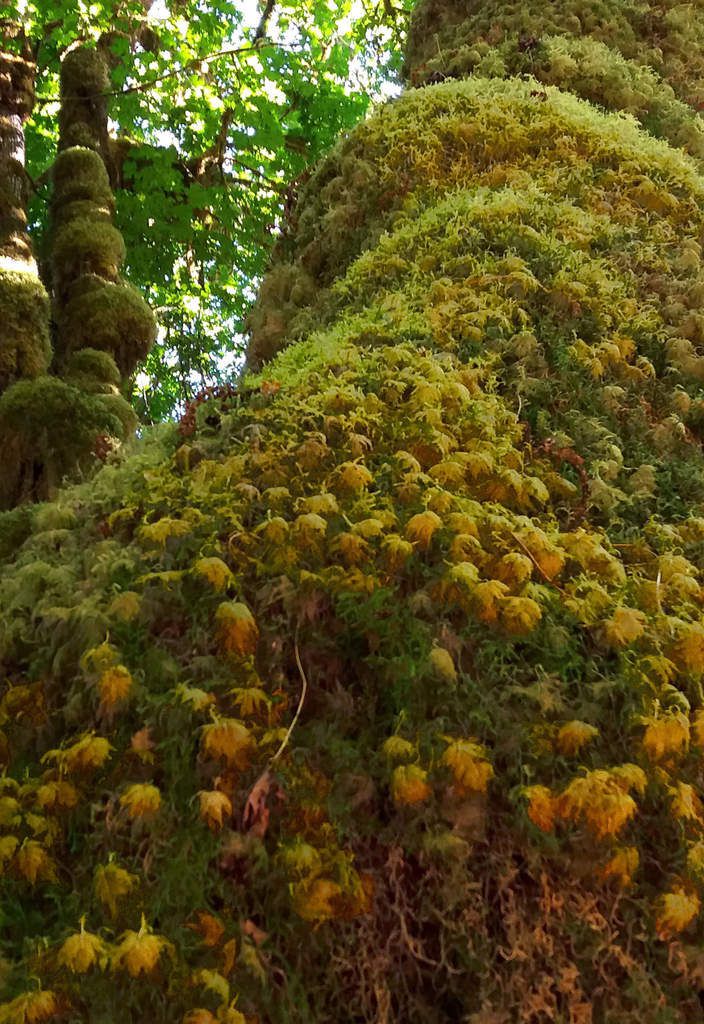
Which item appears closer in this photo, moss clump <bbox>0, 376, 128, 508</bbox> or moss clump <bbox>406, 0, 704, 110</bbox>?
moss clump <bbox>0, 376, 128, 508</bbox>

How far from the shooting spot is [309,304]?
127 inches

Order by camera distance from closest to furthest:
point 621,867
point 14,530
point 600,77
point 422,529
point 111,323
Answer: point 621,867
point 422,529
point 14,530
point 600,77
point 111,323

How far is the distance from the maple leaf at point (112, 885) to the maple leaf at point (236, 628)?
0.46 m

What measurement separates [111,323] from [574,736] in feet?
14.3

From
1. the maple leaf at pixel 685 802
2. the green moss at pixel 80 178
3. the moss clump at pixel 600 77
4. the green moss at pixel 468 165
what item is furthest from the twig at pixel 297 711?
the green moss at pixel 80 178

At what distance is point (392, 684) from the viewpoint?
1.62 meters

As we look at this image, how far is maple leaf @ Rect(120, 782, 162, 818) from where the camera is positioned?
1.39 meters

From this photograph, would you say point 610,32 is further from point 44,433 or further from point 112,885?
point 112,885

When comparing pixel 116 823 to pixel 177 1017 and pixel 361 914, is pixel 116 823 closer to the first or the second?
pixel 177 1017

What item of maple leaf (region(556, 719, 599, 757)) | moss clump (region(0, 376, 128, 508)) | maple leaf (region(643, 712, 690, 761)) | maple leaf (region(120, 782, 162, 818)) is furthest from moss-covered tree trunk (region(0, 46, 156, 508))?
maple leaf (region(643, 712, 690, 761))

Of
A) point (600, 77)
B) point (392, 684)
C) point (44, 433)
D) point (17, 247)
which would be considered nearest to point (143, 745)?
point (392, 684)

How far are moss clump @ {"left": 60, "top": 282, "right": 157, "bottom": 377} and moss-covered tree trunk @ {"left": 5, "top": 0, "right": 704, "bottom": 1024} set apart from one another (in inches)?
117

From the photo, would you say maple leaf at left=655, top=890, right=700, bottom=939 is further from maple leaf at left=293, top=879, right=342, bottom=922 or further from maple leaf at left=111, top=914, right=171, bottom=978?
maple leaf at left=111, top=914, right=171, bottom=978

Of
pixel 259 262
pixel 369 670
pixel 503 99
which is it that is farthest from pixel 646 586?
pixel 259 262
